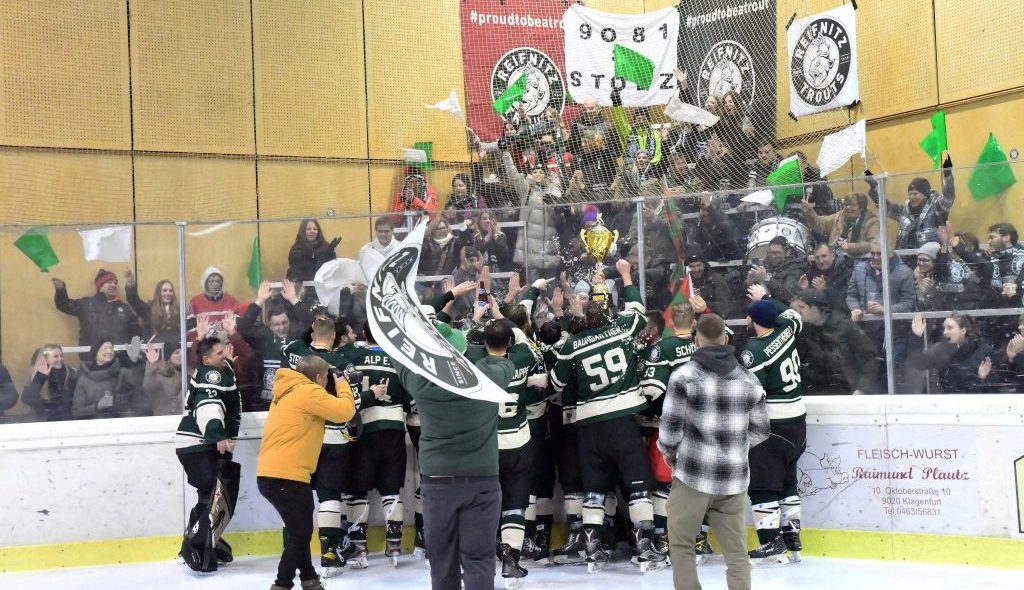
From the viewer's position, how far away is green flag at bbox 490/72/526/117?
38.3 ft

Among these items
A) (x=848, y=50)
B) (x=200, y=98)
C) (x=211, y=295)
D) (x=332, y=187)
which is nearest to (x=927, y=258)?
(x=211, y=295)

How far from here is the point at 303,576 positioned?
5.36 meters

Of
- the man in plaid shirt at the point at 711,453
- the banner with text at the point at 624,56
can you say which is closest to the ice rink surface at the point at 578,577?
the man in plaid shirt at the point at 711,453

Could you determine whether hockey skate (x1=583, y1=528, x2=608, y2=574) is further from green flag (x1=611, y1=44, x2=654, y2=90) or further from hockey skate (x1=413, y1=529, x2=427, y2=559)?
green flag (x1=611, y1=44, x2=654, y2=90)

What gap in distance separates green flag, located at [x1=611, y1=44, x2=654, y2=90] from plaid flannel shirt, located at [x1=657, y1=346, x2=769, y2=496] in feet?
22.9

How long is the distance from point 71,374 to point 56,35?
500cm

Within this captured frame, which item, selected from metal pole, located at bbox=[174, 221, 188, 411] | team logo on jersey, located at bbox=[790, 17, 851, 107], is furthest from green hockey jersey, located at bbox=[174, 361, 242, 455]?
team logo on jersey, located at bbox=[790, 17, 851, 107]

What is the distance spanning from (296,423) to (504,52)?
25.7 feet

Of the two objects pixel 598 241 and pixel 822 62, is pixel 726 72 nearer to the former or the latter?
pixel 822 62

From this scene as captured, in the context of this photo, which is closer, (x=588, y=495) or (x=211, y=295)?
(x=588, y=495)

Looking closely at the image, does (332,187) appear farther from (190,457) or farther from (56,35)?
(190,457)

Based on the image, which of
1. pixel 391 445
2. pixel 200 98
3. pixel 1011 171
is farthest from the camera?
pixel 200 98

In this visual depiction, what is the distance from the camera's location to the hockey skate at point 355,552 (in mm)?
6266

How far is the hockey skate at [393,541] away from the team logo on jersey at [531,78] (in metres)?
5.94
